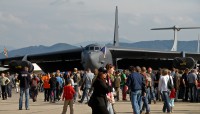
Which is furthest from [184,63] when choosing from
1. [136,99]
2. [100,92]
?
[100,92]

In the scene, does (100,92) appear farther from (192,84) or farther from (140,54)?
(140,54)

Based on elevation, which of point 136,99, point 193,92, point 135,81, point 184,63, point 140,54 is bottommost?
point 193,92

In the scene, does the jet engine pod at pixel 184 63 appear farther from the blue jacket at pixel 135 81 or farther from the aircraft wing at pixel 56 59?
the blue jacket at pixel 135 81

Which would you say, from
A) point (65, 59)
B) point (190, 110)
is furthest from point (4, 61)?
point (190, 110)

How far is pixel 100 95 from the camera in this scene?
1006cm

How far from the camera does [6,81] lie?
2561 centimetres

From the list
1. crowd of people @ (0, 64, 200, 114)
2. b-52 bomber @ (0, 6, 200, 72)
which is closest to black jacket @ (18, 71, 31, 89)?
crowd of people @ (0, 64, 200, 114)

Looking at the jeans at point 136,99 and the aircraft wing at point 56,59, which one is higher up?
the aircraft wing at point 56,59

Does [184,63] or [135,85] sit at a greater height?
[184,63]

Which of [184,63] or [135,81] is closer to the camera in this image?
[135,81]

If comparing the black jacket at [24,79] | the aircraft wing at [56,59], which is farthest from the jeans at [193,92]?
the aircraft wing at [56,59]

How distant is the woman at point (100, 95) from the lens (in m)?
9.89

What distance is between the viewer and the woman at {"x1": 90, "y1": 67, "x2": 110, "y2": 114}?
9.89 meters

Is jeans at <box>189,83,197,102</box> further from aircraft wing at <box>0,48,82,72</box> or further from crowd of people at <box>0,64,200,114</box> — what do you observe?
aircraft wing at <box>0,48,82,72</box>
